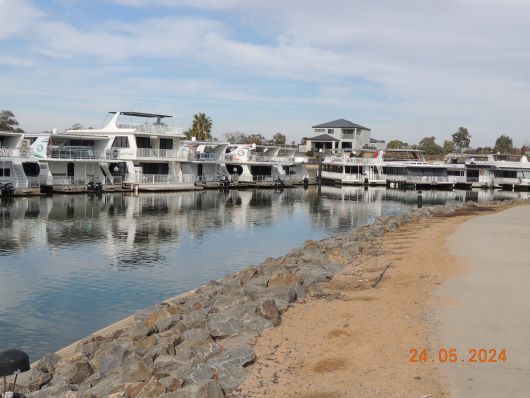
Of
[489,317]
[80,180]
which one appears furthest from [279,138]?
[489,317]

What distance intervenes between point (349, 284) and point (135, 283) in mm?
8159

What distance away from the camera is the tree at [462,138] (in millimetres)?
139875

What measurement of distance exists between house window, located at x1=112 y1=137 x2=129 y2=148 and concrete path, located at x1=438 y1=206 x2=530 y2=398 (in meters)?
40.5

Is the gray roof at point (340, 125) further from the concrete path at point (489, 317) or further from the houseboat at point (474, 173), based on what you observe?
the concrete path at point (489, 317)

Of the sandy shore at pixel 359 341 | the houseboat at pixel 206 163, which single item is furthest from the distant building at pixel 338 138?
the sandy shore at pixel 359 341

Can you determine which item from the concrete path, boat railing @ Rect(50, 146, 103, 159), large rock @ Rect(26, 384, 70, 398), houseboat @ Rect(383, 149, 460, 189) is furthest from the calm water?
houseboat @ Rect(383, 149, 460, 189)

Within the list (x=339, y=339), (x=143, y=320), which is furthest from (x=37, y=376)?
(x=339, y=339)

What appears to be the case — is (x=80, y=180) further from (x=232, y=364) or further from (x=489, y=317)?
(x=232, y=364)

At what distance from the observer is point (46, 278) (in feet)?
65.4

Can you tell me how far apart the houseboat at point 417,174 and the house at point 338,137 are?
34.2m

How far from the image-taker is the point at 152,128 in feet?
189

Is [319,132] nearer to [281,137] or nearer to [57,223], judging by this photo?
[281,137]

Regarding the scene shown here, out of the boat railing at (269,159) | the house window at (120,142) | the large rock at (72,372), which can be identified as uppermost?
the house window at (120,142)

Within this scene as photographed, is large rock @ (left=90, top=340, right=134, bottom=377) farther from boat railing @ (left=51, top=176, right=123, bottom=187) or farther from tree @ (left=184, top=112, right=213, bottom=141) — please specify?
tree @ (left=184, top=112, right=213, bottom=141)
